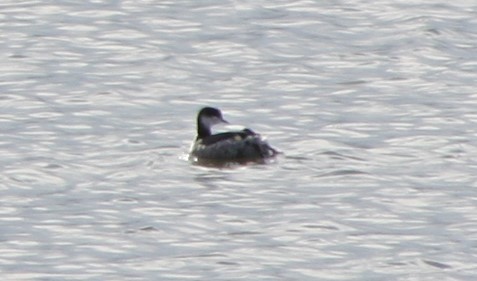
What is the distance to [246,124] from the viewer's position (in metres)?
21.3

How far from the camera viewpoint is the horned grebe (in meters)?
19.7

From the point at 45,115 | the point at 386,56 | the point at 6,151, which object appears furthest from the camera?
the point at 386,56

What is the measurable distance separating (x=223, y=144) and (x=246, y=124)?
1214mm

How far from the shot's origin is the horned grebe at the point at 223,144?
19703mm

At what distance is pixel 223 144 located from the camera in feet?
66.1

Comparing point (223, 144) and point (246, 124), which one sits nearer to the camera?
A: point (223, 144)

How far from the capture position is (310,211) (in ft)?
57.5

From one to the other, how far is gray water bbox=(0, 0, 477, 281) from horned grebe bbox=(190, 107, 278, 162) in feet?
0.62

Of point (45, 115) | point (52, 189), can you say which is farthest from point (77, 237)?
point (45, 115)

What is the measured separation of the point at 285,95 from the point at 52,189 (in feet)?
14.9

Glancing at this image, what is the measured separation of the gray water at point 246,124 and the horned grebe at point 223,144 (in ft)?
0.62

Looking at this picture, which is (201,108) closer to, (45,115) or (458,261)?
(45,115)

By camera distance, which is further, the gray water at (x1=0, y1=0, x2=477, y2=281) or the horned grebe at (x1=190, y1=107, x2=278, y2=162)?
the horned grebe at (x1=190, y1=107, x2=278, y2=162)

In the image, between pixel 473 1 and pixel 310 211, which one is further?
pixel 473 1
